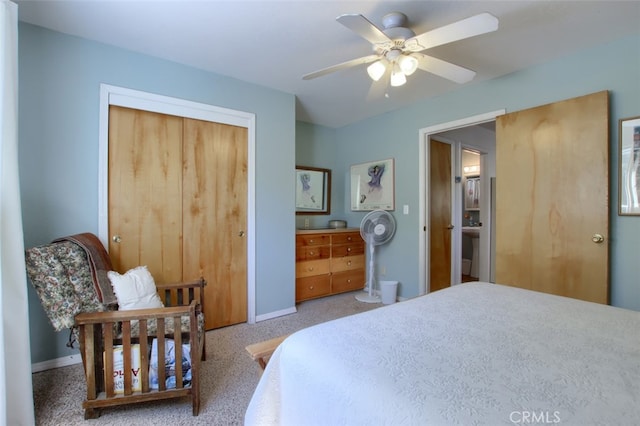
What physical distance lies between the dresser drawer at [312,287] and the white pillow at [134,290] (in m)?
1.71

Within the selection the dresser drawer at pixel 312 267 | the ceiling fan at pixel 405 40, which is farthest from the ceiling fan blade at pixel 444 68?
the dresser drawer at pixel 312 267

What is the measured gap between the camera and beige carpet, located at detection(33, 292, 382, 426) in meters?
1.53

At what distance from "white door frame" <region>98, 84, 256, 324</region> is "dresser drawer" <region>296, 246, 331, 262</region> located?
0.66m

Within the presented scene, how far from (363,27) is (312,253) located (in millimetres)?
2449

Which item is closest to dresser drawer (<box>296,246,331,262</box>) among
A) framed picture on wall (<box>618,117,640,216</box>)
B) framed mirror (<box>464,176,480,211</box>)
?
framed picture on wall (<box>618,117,640,216</box>)

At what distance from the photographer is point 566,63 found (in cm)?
230

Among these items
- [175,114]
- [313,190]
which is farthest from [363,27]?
[313,190]

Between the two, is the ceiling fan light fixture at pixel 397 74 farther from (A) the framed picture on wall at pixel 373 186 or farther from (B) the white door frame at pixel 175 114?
(A) the framed picture on wall at pixel 373 186

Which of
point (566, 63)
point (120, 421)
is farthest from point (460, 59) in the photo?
point (120, 421)

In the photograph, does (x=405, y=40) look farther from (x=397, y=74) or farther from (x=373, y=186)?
(x=373, y=186)

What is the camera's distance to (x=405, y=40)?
65.9 inches

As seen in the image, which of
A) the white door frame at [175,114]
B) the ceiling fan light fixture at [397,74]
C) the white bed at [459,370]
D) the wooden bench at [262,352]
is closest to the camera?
the white bed at [459,370]

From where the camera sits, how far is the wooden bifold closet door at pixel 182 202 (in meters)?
2.25

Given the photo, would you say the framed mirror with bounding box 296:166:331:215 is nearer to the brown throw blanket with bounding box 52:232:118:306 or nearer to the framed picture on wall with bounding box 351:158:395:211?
the framed picture on wall with bounding box 351:158:395:211
